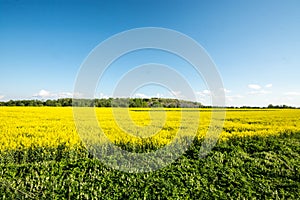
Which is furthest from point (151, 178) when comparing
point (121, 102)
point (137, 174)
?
point (121, 102)

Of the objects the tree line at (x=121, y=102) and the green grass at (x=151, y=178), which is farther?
the tree line at (x=121, y=102)

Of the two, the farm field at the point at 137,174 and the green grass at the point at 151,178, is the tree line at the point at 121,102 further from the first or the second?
the green grass at the point at 151,178

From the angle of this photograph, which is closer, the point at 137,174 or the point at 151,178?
the point at 151,178

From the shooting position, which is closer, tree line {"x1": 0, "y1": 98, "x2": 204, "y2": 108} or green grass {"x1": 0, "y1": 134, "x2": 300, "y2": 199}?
green grass {"x1": 0, "y1": 134, "x2": 300, "y2": 199}

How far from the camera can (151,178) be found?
6.43 metres

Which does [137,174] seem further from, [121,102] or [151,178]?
[121,102]

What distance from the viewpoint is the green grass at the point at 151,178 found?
568cm

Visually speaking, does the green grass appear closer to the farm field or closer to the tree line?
the farm field

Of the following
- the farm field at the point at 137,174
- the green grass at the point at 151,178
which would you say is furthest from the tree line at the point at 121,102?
the green grass at the point at 151,178

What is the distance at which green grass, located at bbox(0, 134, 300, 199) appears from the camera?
18.6 feet

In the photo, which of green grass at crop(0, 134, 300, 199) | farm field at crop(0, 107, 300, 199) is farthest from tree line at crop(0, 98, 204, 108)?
green grass at crop(0, 134, 300, 199)

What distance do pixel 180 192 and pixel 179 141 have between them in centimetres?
422

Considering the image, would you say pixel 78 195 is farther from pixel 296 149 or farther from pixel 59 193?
pixel 296 149

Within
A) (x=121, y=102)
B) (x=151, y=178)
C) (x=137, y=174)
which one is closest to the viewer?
(x=151, y=178)
